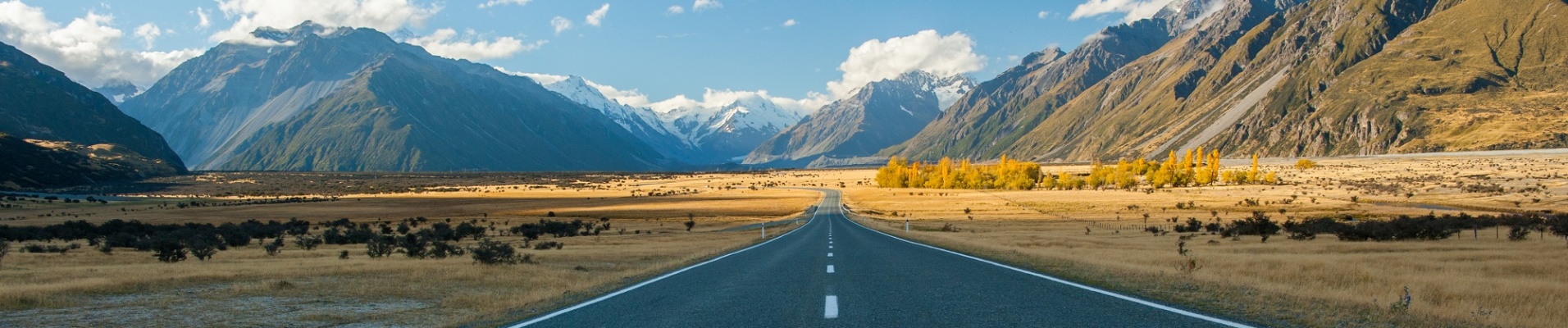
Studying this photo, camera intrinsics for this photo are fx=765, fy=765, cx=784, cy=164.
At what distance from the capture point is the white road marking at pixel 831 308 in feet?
33.4

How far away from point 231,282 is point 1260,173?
17732 centimetres

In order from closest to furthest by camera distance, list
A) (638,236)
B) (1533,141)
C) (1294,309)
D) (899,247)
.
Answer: (1294,309) → (899,247) → (638,236) → (1533,141)

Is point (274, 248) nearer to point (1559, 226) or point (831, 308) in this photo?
point (831, 308)

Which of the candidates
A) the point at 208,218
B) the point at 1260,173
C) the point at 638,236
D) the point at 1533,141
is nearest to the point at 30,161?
the point at 208,218

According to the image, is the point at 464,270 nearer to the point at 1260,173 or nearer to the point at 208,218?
the point at 208,218

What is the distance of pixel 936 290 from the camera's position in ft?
42.4

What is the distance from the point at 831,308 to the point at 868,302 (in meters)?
0.95

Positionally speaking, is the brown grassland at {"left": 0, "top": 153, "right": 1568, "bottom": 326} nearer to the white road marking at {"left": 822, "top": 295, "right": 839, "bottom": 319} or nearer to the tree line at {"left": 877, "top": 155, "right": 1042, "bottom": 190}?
the white road marking at {"left": 822, "top": 295, "right": 839, "bottom": 319}

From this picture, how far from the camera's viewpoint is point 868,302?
11.6 meters

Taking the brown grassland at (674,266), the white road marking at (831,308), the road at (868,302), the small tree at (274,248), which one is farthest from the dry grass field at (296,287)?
the white road marking at (831,308)

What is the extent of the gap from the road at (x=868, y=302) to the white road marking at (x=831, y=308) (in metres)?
0.01


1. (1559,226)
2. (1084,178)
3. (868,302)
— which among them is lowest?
(1559,226)

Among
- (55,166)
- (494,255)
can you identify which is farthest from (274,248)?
(55,166)

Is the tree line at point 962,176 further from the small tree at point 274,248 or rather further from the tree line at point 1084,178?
the small tree at point 274,248
